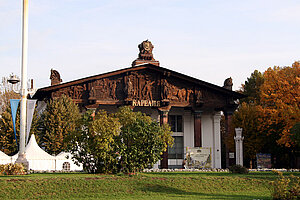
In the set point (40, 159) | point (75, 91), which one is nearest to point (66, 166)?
point (40, 159)

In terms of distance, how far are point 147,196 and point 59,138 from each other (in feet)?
65.5

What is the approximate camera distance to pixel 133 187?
952 inches

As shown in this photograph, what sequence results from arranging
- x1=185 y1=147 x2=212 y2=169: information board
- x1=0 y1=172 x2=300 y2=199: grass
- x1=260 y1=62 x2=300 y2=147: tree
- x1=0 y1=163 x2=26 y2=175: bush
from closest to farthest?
x1=0 y1=172 x2=300 y2=199: grass < x1=0 y1=163 x2=26 y2=175: bush < x1=260 y1=62 x2=300 y2=147: tree < x1=185 y1=147 x2=212 y2=169: information board

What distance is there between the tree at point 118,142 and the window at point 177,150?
68.4 feet

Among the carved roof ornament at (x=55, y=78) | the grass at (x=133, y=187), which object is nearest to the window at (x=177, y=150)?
the carved roof ornament at (x=55, y=78)

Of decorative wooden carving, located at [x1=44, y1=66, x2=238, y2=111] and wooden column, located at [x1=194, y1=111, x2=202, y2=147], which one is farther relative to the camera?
wooden column, located at [x1=194, y1=111, x2=202, y2=147]

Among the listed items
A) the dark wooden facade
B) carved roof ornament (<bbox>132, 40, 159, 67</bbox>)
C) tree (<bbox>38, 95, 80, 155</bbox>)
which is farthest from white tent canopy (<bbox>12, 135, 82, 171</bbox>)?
carved roof ornament (<bbox>132, 40, 159, 67</bbox>)

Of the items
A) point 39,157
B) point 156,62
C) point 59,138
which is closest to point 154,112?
point 156,62

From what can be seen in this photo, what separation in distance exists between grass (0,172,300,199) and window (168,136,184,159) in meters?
22.7

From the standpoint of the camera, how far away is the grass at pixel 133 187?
22266 millimetres

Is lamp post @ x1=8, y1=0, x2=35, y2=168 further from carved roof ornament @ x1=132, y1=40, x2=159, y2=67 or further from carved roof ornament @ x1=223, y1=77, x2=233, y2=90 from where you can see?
carved roof ornament @ x1=223, y1=77, x2=233, y2=90

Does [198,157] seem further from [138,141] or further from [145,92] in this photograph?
[138,141]

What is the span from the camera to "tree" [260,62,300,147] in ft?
143

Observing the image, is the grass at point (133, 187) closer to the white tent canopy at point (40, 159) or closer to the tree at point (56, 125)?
the white tent canopy at point (40, 159)
